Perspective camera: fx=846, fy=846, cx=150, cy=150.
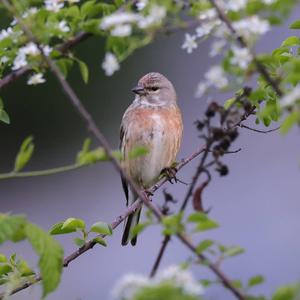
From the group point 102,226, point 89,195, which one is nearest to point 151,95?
point 102,226

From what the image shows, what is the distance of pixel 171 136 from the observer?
5102 mm

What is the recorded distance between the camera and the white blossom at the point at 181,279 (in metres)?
1.53

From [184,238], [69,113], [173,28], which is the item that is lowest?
[184,238]

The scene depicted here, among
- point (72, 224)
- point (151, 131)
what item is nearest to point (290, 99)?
point (72, 224)

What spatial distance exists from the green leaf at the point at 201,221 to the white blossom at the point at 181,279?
0.16 m

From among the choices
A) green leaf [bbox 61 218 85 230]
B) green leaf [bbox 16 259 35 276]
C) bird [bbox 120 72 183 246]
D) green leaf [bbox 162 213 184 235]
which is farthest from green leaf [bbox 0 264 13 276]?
bird [bbox 120 72 183 246]

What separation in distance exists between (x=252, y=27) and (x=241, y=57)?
0.06 metres

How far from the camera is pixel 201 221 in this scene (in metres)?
1.77

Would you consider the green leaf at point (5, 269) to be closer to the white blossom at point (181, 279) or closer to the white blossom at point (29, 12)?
the white blossom at point (29, 12)

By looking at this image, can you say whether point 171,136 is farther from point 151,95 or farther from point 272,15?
point 272,15

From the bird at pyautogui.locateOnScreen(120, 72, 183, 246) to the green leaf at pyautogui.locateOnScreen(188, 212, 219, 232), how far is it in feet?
10.1

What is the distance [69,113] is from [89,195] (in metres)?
1.23

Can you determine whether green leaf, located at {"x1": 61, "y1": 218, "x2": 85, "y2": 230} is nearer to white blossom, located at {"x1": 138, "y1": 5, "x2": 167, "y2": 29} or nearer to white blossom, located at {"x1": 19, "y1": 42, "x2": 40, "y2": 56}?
white blossom, located at {"x1": 19, "y1": 42, "x2": 40, "y2": 56}

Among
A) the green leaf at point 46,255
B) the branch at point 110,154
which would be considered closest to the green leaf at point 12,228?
the green leaf at point 46,255
